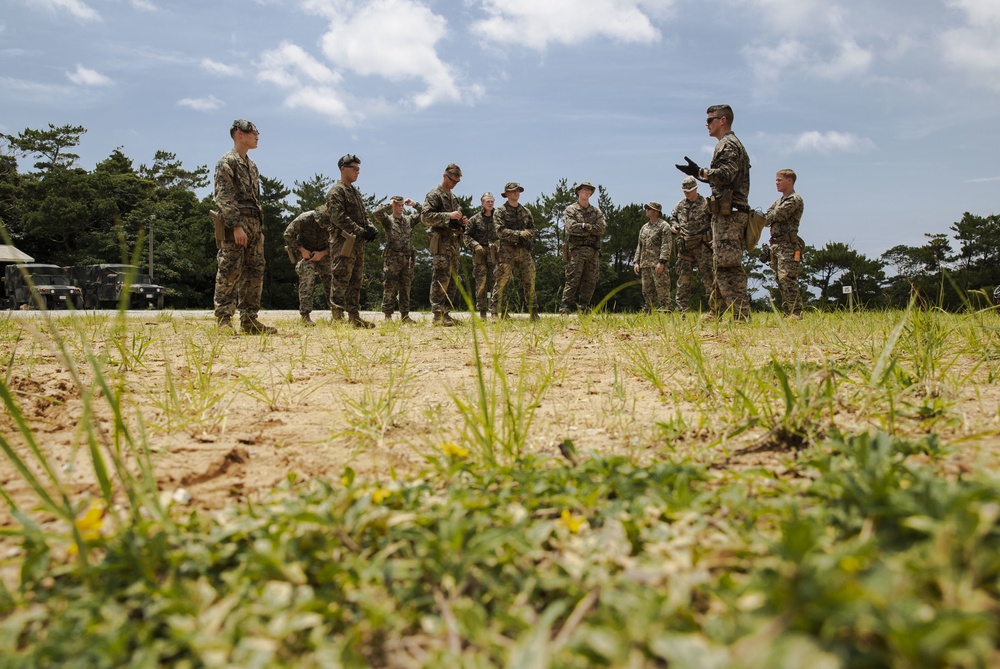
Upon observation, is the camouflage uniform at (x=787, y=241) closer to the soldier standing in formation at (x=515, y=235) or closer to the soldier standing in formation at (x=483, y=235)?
the soldier standing in formation at (x=515, y=235)

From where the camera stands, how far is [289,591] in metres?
0.95

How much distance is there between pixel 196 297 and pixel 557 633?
1491 inches

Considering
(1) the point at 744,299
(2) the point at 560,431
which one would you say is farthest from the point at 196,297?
(2) the point at 560,431

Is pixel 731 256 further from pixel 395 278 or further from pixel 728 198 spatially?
pixel 395 278

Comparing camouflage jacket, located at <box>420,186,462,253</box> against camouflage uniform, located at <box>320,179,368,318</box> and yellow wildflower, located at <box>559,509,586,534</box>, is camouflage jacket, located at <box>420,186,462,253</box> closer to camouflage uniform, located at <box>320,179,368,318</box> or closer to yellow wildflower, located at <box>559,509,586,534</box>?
camouflage uniform, located at <box>320,179,368,318</box>

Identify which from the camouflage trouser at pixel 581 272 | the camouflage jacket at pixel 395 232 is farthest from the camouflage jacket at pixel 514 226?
the camouflage jacket at pixel 395 232

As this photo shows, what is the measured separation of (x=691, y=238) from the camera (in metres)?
8.67

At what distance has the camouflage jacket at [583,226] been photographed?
908cm

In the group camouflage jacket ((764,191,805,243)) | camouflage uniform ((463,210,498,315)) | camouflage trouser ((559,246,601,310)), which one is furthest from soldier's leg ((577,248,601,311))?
camouflage jacket ((764,191,805,243))

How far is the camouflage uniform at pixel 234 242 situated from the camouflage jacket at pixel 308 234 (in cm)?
214

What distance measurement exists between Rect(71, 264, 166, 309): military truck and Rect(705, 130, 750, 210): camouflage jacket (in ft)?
64.1

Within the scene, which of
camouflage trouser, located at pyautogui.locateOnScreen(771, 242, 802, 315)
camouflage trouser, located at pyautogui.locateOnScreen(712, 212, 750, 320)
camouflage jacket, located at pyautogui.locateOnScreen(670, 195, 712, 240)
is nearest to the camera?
camouflage trouser, located at pyautogui.locateOnScreen(712, 212, 750, 320)

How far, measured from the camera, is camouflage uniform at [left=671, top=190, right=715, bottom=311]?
8.65 m

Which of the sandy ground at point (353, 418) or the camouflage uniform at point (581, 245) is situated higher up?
the camouflage uniform at point (581, 245)
